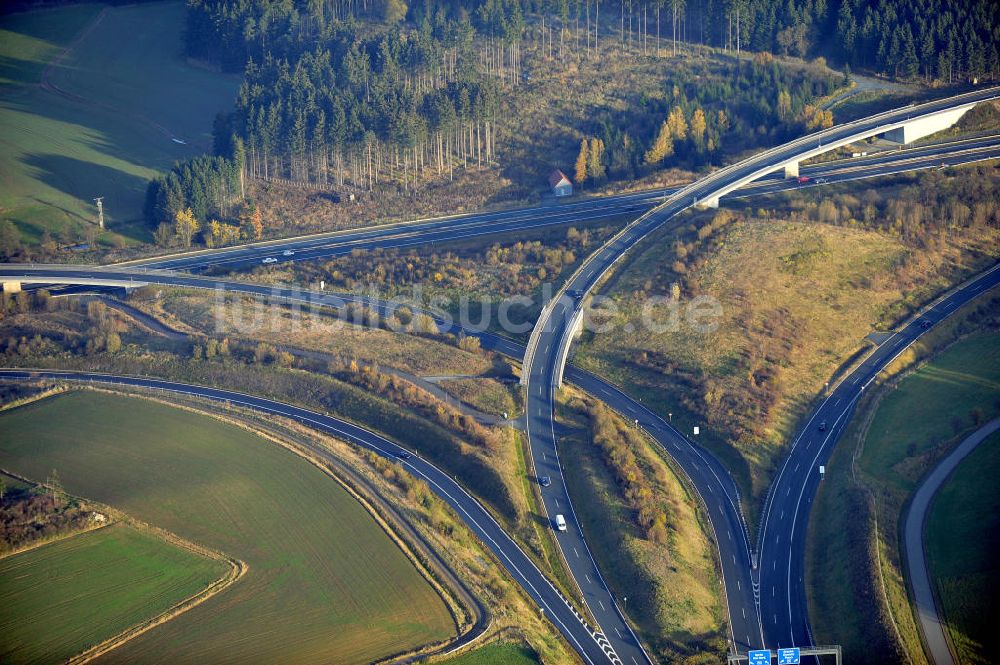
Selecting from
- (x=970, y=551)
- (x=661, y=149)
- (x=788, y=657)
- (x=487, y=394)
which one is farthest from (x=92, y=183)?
(x=970, y=551)

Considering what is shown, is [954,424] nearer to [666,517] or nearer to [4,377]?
[666,517]

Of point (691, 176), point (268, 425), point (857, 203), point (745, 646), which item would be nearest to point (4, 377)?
point (268, 425)

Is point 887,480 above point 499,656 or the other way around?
above

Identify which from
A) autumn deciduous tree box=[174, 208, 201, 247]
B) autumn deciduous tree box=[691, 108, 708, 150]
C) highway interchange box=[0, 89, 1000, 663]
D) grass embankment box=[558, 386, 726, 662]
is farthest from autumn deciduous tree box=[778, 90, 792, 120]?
autumn deciduous tree box=[174, 208, 201, 247]

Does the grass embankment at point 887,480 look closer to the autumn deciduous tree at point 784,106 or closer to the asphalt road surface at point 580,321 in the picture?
the asphalt road surface at point 580,321

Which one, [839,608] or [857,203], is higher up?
[857,203]

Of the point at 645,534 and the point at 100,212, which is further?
the point at 100,212

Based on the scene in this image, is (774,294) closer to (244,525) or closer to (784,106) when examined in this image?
(784,106)
